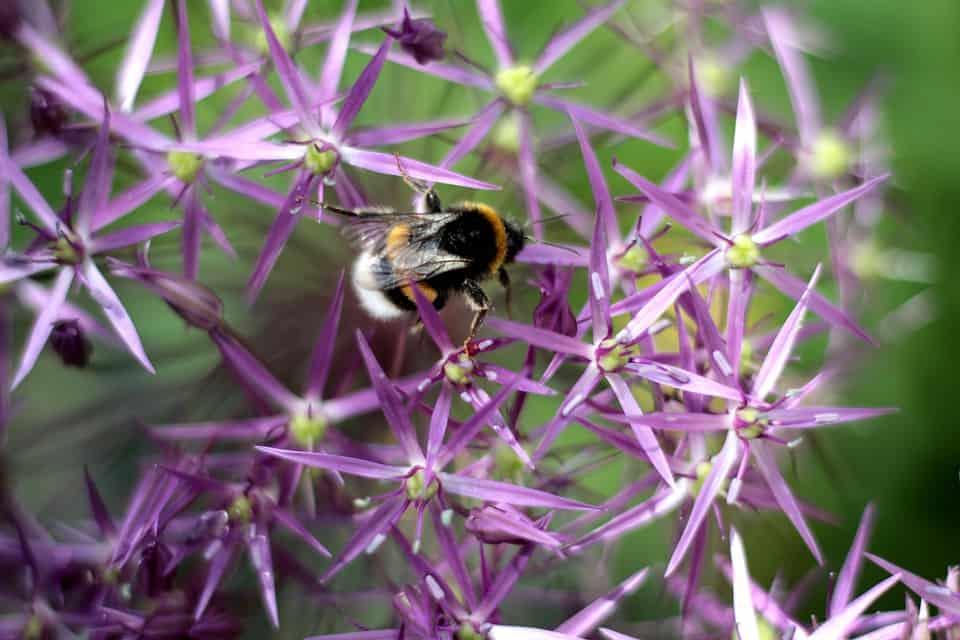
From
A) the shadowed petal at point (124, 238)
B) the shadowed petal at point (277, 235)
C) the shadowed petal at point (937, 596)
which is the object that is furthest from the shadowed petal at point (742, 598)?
the shadowed petal at point (124, 238)

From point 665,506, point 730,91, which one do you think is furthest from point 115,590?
point 730,91

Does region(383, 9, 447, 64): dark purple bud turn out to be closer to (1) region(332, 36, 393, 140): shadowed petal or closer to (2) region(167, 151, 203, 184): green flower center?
(1) region(332, 36, 393, 140): shadowed petal

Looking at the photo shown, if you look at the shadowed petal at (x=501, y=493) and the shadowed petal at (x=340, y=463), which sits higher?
the shadowed petal at (x=340, y=463)

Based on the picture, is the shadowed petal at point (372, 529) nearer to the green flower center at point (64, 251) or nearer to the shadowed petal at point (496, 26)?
the green flower center at point (64, 251)

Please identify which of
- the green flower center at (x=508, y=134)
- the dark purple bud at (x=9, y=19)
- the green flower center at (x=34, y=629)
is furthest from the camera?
the green flower center at (x=508, y=134)

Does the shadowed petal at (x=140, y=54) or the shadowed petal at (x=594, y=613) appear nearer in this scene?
the shadowed petal at (x=594, y=613)

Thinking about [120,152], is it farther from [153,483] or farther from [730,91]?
[730,91]

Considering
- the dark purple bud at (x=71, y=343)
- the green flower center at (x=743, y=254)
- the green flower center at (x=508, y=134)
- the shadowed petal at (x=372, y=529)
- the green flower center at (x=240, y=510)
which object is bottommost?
the shadowed petal at (x=372, y=529)

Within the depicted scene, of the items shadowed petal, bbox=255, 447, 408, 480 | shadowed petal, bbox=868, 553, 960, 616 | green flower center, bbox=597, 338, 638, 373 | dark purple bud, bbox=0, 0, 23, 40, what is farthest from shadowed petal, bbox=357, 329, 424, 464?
dark purple bud, bbox=0, 0, 23, 40
